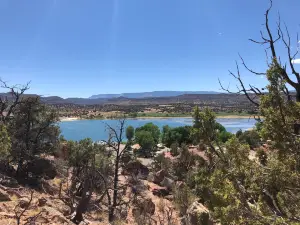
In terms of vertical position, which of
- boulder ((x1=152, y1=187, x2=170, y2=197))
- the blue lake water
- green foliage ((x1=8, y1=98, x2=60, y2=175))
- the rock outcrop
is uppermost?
green foliage ((x1=8, y1=98, x2=60, y2=175))

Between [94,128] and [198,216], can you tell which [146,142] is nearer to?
[198,216]

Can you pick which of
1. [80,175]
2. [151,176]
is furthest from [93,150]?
[151,176]

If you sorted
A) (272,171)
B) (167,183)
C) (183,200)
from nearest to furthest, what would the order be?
1. (272,171)
2. (183,200)
3. (167,183)

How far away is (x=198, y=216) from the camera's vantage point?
571 inches

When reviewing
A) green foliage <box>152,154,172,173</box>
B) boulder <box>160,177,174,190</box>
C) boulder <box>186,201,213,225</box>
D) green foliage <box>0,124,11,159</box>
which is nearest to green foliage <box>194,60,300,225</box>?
boulder <box>186,201,213,225</box>

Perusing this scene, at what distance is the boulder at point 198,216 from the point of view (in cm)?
1445

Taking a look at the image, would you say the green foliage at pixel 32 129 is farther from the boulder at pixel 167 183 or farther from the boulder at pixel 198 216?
the boulder at pixel 198 216

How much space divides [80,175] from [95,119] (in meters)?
140

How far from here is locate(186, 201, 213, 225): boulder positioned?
14450 millimetres

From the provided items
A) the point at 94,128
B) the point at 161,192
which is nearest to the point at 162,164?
the point at 161,192

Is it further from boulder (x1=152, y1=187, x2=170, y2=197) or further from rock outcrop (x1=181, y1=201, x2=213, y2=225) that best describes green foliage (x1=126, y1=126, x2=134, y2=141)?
rock outcrop (x1=181, y1=201, x2=213, y2=225)

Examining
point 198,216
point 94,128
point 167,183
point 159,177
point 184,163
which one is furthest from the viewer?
point 94,128

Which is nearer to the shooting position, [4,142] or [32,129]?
[4,142]

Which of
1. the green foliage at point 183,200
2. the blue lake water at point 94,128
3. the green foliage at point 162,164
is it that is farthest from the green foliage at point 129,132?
the green foliage at point 183,200
